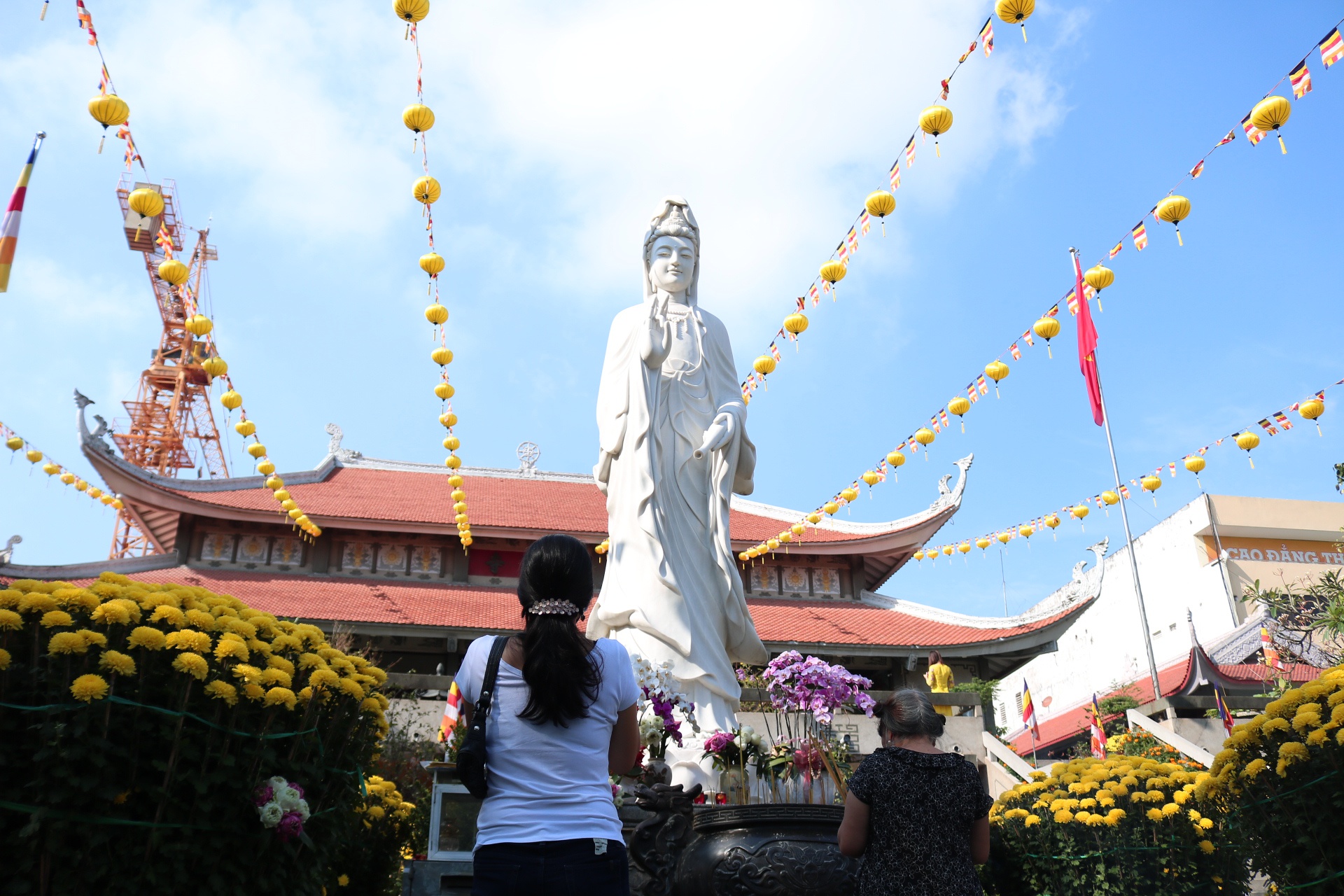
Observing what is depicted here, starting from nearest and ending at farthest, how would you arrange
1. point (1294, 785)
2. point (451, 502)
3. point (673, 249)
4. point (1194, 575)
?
point (1294, 785), point (673, 249), point (451, 502), point (1194, 575)

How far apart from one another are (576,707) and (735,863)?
5.65 ft

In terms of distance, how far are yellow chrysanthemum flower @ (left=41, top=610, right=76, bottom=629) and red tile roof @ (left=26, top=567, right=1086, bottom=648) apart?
1172 cm

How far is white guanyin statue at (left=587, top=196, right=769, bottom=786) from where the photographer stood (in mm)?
6145

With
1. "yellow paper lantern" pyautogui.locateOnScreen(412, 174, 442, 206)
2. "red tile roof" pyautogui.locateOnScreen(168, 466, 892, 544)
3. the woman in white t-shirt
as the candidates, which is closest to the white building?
"red tile roof" pyautogui.locateOnScreen(168, 466, 892, 544)

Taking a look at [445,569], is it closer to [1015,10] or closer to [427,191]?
[427,191]

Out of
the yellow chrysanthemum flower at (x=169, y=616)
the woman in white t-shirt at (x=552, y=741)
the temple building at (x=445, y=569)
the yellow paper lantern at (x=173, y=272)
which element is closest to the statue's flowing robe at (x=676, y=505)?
the yellow chrysanthemum flower at (x=169, y=616)

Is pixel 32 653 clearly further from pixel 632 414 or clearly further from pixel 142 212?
pixel 142 212

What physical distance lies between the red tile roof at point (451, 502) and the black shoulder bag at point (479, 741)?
Result: 45.9ft

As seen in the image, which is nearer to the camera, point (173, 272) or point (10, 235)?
point (10, 235)

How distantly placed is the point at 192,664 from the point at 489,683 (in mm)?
1195

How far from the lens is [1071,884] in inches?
215

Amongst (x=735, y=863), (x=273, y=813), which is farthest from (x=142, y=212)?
(x=735, y=863)

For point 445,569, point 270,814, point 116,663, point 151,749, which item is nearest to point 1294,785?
point 270,814

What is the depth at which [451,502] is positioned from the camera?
18.4 metres
